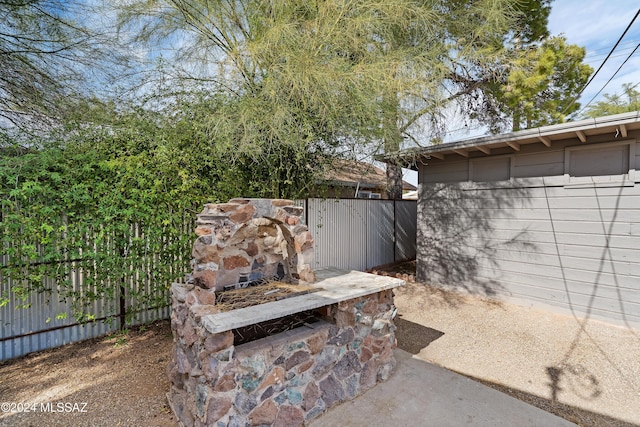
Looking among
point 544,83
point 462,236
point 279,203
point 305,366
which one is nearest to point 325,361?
point 305,366

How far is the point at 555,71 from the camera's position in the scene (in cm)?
616

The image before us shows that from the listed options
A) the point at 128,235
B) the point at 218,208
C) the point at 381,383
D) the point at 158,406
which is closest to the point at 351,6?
the point at 218,208

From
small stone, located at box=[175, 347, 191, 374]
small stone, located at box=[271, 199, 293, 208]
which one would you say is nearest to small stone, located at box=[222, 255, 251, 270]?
small stone, located at box=[271, 199, 293, 208]

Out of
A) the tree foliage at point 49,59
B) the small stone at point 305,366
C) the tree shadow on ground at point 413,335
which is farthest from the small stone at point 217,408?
the tree foliage at point 49,59

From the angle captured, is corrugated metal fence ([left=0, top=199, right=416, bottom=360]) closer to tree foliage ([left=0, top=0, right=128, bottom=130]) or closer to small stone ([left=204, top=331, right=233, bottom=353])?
small stone ([left=204, top=331, right=233, bottom=353])

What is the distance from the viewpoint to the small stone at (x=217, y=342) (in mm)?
1954

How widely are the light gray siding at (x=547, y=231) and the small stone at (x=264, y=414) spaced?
180 inches

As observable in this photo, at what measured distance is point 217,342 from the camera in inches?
77.4

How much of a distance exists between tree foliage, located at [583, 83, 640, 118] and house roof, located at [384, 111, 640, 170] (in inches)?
275

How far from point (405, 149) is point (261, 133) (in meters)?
2.79

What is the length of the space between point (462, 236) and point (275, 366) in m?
4.62

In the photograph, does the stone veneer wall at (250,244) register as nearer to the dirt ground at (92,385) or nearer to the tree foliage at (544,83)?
the dirt ground at (92,385)

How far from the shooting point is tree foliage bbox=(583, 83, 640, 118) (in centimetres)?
915

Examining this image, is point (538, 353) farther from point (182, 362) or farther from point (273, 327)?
point (182, 362)
